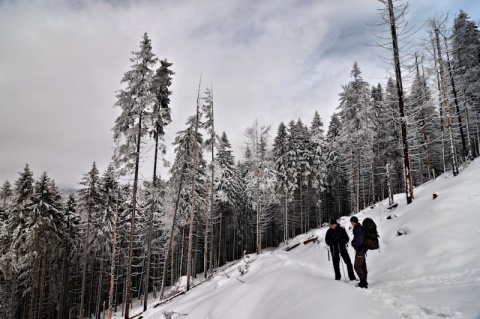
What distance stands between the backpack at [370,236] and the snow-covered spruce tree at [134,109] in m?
14.3

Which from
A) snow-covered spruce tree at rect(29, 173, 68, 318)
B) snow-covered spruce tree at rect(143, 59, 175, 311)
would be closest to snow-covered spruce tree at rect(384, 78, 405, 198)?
snow-covered spruce tree at rect(143, 59, 175, 311)

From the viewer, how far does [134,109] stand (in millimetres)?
17766

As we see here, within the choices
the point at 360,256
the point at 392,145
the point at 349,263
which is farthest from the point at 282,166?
the point at 360,256

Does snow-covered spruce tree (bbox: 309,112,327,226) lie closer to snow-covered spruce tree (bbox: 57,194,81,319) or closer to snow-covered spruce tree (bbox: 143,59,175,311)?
snow-covered spruce tree (bbox: 143,59,175,311)

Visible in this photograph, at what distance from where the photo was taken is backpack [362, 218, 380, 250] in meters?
8.35

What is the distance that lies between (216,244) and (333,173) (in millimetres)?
21907

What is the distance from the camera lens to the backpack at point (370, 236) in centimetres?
835

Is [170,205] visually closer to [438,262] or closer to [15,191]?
[15,191]

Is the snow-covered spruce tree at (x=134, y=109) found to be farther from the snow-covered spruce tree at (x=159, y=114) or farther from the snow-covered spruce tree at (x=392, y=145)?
the snow-covered spruce tree at (x=392, y=145)

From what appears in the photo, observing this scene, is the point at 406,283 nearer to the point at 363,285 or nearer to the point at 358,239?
the point at 363,285

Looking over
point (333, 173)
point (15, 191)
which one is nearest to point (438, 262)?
point (15, 191)

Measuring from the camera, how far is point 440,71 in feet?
70.1

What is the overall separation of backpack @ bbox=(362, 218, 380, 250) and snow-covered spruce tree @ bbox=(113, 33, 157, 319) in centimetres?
1435

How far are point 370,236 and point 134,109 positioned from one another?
15.9 meters
